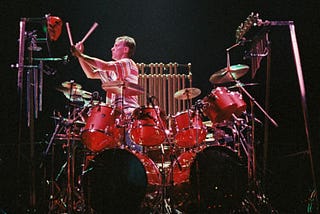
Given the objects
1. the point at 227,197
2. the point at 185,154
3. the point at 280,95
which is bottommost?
the point at 227,197

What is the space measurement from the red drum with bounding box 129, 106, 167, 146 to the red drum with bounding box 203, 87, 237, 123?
0.60 meters

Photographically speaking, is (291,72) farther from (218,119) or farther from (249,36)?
(218,119)

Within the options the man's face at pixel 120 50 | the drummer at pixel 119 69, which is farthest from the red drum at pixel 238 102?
the man's face at pixel 120 50

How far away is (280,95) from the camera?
5883 mm

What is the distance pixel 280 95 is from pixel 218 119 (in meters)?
1.92

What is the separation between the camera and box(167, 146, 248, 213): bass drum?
4180mm

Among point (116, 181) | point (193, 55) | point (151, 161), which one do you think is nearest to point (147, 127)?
point (151, 161)

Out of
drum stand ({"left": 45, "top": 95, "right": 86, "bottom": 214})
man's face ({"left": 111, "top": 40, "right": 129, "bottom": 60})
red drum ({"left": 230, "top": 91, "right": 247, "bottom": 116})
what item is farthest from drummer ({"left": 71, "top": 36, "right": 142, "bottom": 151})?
red drum ({"left": 230, "top": 91, "right": 247, "bottom": 116})

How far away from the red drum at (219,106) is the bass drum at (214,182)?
0.37 meters

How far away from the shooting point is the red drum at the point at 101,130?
4.06 meters

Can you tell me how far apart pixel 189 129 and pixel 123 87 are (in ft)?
2.92

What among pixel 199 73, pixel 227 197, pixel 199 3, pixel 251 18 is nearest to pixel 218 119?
pixel 227 197

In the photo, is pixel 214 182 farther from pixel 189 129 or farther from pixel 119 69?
pixel 119 69

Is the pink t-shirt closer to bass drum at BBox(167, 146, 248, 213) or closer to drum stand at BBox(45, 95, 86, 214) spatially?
drum stand at BBox(45, 95, 86, 214)
